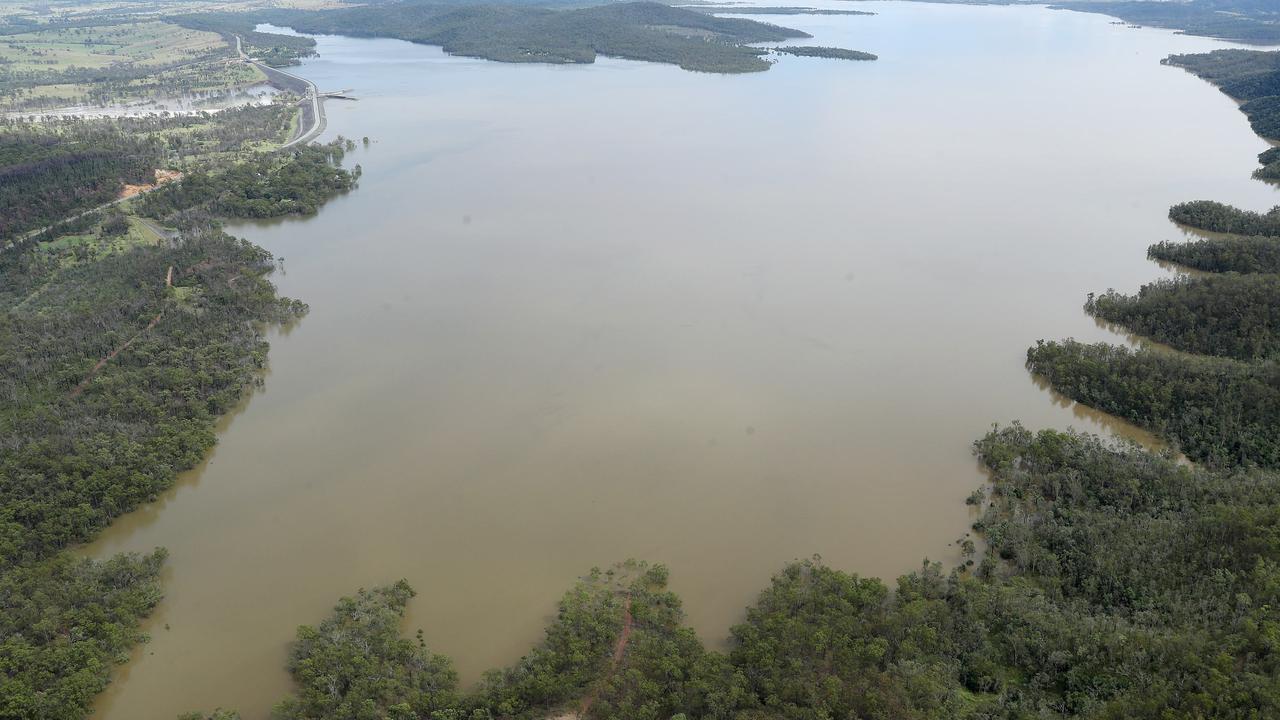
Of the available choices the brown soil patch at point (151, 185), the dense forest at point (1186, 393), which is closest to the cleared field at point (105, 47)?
the brown soil patch at point (151, 185)

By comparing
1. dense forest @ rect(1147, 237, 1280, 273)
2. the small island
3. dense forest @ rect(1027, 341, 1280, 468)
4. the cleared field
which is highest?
the small island

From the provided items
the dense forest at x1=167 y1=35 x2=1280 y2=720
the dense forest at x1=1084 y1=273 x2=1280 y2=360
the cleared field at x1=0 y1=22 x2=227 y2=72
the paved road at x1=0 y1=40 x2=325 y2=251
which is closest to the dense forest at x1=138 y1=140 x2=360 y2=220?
the paved road at x1=0 y1=40 x2=325 y2=251

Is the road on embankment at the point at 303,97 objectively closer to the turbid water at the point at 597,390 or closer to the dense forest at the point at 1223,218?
the turbid water at the point at 597,390

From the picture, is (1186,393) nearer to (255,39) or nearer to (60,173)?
(60,173)

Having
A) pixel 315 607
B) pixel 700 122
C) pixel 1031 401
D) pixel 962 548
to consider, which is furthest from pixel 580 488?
pixel 700 122

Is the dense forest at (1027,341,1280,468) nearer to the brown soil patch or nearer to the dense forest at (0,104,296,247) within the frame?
the dense forest at (0,104,296,247)

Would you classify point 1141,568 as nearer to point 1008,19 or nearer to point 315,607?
point 315,607
